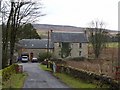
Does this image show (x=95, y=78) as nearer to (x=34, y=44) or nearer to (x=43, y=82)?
(x=43, y=82)

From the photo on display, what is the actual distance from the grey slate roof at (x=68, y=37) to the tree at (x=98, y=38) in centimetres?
758

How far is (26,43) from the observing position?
9888 centimetres

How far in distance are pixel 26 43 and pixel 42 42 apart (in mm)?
4752

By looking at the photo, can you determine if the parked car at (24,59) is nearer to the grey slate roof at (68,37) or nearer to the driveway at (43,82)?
the grey slate roof at (68,37)

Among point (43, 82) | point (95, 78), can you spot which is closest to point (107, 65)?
point (43, 82)

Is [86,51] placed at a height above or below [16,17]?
below

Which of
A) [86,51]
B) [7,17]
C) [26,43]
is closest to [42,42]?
[26,43]

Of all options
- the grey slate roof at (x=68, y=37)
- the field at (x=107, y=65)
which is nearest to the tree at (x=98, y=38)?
Answer: the grey slate roof at (x=68, y=37)

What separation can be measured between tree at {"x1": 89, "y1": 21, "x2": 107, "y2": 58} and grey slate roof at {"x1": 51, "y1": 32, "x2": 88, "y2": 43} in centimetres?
758

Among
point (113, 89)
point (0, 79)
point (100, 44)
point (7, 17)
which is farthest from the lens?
point (100, 44)

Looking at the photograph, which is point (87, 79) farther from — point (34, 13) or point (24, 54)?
point (24, 54)

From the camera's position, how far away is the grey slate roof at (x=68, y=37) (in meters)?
94.9

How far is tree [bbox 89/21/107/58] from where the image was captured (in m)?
82.1

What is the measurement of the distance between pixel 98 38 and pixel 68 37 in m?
15.3
